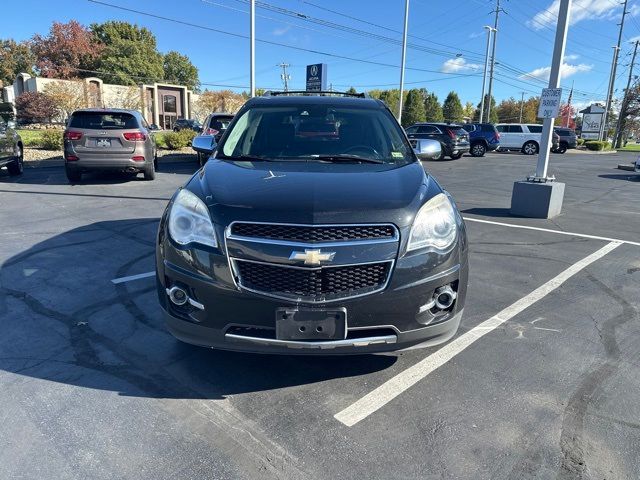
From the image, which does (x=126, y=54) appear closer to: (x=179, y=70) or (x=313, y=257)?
(x=179, y=70)

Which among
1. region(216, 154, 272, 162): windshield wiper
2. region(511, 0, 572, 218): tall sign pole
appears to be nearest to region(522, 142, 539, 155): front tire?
region(511, 0, 572, 218): tall sign pole

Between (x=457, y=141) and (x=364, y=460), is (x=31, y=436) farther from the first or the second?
(x=457, y=141)

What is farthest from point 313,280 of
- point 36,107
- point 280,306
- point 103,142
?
point 36,107

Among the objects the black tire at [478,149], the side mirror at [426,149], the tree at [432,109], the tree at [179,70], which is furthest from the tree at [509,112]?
the side mirror at [426,149]

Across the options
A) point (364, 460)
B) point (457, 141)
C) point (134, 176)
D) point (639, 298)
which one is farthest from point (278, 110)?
point (457, 141)

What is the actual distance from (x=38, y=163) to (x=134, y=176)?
4.19 metres

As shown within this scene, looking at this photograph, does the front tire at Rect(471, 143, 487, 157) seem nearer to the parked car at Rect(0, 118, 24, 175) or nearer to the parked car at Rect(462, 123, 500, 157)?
the parked car at Rect(462, 123, 500, 157)

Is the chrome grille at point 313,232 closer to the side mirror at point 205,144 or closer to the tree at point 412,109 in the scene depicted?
the side mirror at point 205,144

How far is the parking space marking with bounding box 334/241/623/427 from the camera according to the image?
2670 mm

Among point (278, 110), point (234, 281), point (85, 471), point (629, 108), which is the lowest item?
point (85, 471)

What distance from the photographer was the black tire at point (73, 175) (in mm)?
10439

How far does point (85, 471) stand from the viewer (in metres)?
2.18

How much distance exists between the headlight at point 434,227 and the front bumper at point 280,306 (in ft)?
0.23

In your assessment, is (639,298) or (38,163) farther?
(38,163)
